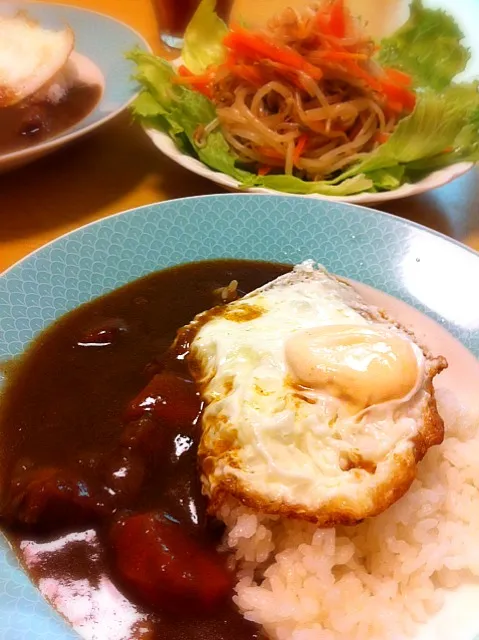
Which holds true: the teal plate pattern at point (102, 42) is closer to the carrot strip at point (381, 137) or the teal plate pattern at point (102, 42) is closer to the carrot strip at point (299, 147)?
the carrot strip at point (299, 147)

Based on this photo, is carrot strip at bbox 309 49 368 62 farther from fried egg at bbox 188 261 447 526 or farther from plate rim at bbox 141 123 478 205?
fried egg at bbox 188 261 447 526

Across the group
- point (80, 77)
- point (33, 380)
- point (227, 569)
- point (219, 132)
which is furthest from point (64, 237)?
point (80, 77)

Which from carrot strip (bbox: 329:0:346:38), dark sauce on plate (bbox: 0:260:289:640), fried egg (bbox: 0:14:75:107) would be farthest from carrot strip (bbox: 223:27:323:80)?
dark sauce on plate (bbox: 0:260:289:640)

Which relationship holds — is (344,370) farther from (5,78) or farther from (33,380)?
(5,78)

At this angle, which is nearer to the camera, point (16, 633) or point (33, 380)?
point (16, 633)

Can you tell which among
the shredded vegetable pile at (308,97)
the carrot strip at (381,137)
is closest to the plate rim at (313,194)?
the shredded vegetable pile at (308,97)
